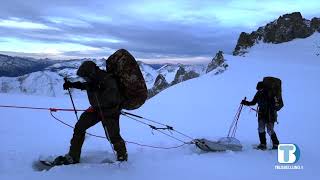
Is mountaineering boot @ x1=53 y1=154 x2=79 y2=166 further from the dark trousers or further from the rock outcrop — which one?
the rock outcrop

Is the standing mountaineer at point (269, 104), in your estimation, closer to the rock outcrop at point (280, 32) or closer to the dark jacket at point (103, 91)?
the dark jacket at point (103, 91)

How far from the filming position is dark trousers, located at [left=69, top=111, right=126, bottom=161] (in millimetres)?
8414

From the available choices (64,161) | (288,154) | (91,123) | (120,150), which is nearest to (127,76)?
(91,123)

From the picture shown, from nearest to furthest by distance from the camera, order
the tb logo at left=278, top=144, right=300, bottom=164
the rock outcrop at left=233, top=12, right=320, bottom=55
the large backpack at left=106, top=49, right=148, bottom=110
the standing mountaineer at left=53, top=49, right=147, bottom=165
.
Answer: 1. the standing mountaineer at left=53, top=49, right=147, bottom=165
2. the large backpack at left=106, top=49, right=148, bottom=110
3. the tb logo at left=278, top=144, right=300, bottom=164
4. the rock outcrop at left=233, top=12, right=320, bottom=55

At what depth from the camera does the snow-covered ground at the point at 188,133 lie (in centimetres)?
812

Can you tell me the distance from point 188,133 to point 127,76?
231 inches

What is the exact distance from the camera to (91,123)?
8.50 m

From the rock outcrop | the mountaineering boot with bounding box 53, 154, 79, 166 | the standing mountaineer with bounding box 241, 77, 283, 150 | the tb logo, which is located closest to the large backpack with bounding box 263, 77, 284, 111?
the standing mountaineer with bounding box 241, 77, 283, 150

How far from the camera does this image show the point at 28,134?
1215 centimetres

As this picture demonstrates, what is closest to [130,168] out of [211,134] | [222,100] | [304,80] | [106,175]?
[106,175]

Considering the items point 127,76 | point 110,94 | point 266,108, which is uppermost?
point 127,76

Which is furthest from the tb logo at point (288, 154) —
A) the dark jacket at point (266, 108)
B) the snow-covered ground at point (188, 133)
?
the dark jacket at point (266, 108)

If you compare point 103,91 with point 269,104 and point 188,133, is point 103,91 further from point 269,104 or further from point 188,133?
point 188,133

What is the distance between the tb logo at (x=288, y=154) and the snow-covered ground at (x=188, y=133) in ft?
0.54
